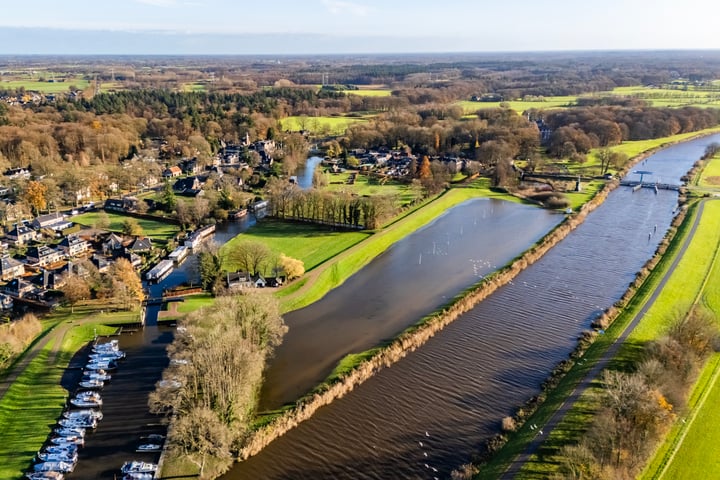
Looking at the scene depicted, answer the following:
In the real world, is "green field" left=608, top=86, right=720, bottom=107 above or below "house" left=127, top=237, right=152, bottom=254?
above

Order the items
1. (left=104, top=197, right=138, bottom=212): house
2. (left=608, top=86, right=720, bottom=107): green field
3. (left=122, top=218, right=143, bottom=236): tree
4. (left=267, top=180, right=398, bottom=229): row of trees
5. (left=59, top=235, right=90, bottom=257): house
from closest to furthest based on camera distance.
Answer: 1. (left=59, top=235, right=90, bottom=257): house
2. (left=122, top=218, right=143, bottom=236): tree
3. (left=267, top=180, right=398, bottom=229): row of trees
4. (left=104, top=197, right=138, bottom=212): house
5. (left=608, top=86, right=720, bottom=107): green field

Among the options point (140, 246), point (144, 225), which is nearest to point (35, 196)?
point (144, 225)

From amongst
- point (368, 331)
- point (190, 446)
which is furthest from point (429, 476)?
point (368, 331)

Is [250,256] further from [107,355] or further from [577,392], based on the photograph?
[577,392]

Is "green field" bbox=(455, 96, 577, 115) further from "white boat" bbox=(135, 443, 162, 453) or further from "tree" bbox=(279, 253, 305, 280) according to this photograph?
"white boat" bbox=(135, 443, 162, 453)

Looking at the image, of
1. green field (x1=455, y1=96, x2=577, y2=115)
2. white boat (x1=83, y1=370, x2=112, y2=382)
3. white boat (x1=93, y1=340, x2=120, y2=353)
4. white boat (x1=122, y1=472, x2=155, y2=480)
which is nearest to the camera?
white boat (x1=122, y1=472, x2=155, y2=480)

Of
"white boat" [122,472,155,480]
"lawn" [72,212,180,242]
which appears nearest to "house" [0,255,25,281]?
"lawn" [72,212,180,242]
